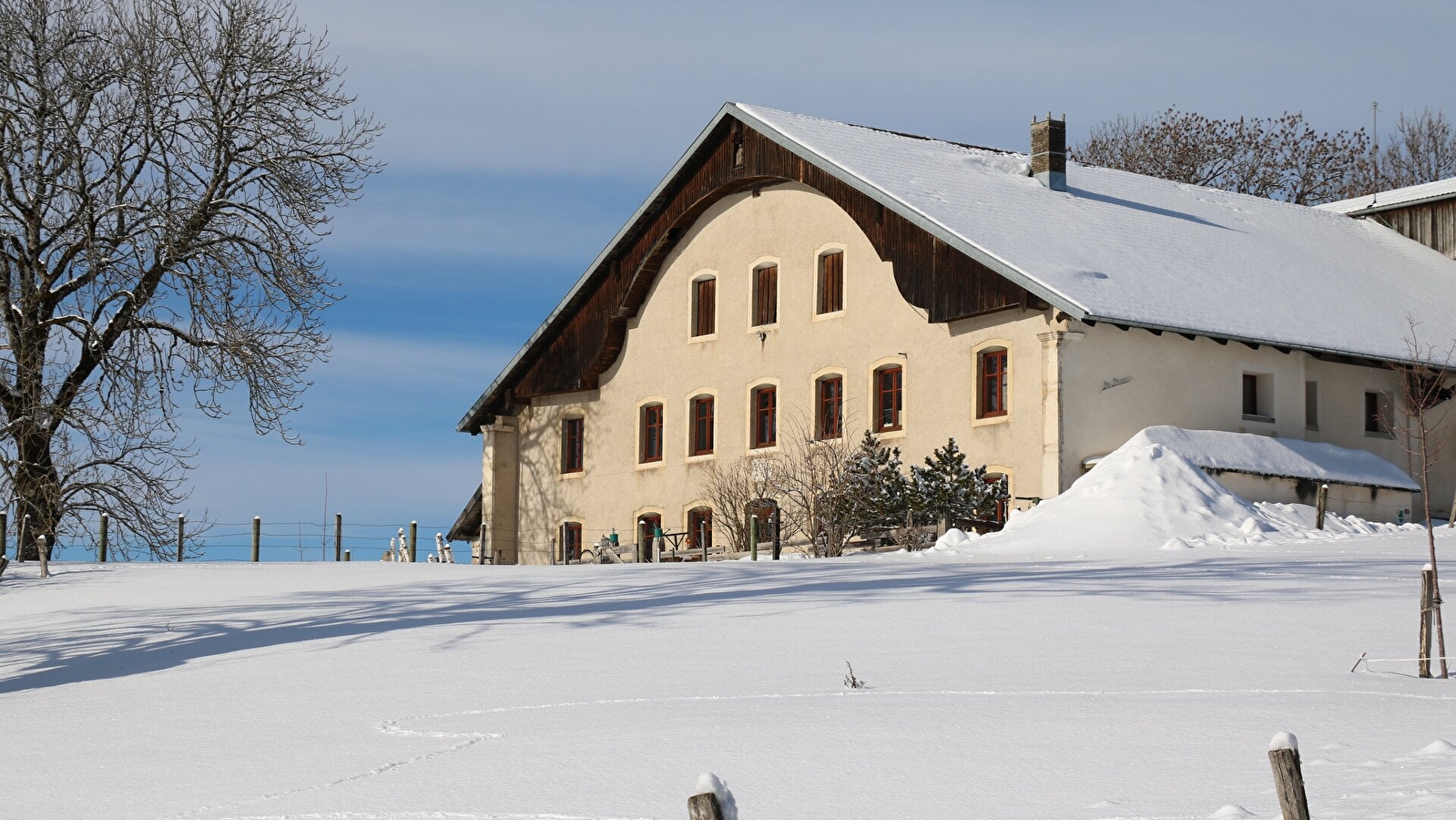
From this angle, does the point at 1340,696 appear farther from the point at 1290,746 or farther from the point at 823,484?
the point at 823,484

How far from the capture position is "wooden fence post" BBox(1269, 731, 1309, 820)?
20.5 feet

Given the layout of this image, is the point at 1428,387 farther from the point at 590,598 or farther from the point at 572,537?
the point at 590,598

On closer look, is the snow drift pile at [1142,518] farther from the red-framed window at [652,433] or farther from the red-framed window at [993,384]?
the red-framed window at [652,433]

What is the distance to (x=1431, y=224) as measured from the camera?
→ 41.1 m

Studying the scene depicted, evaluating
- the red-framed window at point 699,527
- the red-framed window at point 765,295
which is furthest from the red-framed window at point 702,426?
the red-framed window at point 765,295

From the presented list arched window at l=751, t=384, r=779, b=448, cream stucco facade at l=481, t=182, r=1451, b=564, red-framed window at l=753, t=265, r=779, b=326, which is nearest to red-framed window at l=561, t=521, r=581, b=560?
cream stucco facade at l=481, t=182, r=1451, b=564

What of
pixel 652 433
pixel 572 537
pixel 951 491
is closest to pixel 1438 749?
pixel 951 491

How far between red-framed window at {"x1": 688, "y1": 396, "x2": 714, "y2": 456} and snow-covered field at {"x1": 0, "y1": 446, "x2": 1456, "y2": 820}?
48.6 feet

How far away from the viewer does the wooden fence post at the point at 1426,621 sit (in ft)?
39.6

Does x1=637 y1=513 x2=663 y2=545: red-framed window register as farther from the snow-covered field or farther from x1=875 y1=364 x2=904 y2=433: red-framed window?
the snow-covered field

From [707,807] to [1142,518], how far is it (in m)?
20.7

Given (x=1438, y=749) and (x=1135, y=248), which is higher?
(x=1135, y=248)

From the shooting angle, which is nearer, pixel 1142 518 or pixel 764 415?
pixel 1142 518

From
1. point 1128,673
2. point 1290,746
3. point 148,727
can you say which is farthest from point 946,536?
point 1290,746
